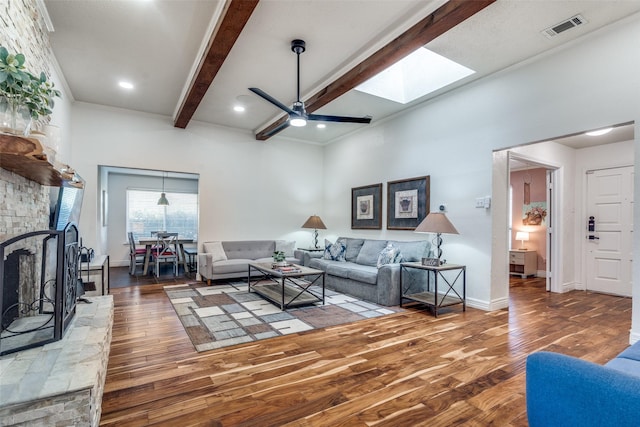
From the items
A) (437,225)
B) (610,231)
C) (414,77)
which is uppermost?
(414,77)

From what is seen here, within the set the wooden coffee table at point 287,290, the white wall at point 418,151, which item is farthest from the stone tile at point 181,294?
the white wall at point 418,151

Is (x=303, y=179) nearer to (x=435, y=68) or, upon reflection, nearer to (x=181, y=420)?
(x=435, y=68)

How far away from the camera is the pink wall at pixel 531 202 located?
22.7 ft

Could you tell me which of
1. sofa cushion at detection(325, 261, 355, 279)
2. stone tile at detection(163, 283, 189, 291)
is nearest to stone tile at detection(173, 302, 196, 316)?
stone tile at detection(163, 283, 189, 291)

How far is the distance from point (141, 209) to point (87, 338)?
7431 millimetres

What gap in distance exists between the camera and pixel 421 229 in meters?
4.22

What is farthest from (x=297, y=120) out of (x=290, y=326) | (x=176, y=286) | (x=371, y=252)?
(x=176, y=286)

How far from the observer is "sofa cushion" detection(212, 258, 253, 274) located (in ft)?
18.4

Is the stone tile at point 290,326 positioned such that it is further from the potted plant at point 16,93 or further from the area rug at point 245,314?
the potted plant at point 16,93

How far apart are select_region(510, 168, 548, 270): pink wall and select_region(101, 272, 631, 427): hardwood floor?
3142mm

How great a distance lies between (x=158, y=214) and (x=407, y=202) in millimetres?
7011

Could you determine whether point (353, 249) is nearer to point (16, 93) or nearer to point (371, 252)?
point (371, 252)

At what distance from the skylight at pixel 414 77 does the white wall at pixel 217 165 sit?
9.75 feet

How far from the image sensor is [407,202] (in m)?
5.36
